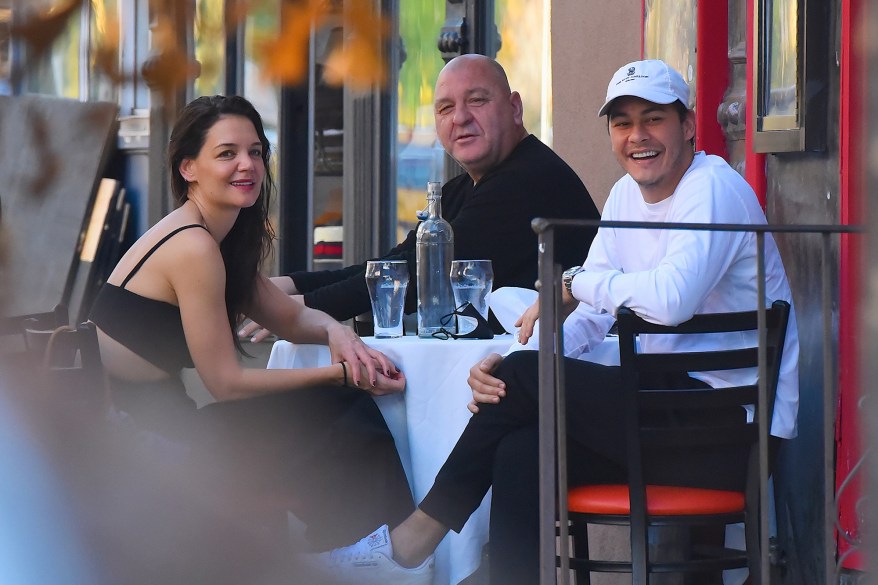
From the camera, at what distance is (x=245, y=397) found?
3.52 m

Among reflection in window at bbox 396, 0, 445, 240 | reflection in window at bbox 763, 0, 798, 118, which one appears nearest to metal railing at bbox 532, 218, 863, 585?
reflection in window at bbox 763, 0, 798, 118

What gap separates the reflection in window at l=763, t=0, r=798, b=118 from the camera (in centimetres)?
352

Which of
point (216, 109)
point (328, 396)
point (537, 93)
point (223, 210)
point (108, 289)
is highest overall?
point (537, 93)

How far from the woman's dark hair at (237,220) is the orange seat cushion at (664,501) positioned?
1.36m

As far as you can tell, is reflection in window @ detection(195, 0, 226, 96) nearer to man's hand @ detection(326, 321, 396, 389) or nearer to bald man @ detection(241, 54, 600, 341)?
man's hand @ detection(326, 321, 396, 389)

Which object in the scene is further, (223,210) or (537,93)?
(537,93)

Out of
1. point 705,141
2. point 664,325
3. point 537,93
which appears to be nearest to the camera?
point 664,325

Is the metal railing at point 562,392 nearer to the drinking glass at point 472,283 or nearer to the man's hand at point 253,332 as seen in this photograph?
the drinking glass at point 472,283

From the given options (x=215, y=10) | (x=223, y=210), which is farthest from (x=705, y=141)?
(x=215, y=10)

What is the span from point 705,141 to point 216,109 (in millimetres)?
1888

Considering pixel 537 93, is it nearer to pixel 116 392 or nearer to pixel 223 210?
pixel 223 210

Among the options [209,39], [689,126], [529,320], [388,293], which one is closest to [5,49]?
[209,39]

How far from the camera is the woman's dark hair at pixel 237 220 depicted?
3686 millimetres

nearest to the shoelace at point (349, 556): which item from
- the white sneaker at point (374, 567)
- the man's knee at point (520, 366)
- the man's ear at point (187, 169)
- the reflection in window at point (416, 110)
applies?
the white sneaker at point (374, 567)
